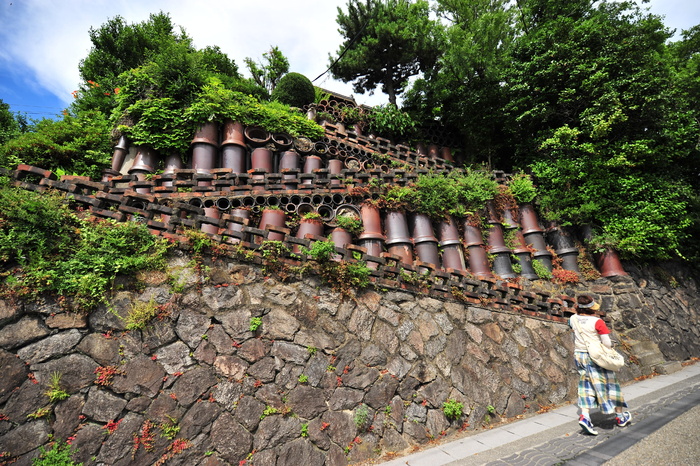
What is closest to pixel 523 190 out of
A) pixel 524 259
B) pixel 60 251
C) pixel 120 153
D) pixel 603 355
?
pixel 524 259

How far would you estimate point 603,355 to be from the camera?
11.7 ft

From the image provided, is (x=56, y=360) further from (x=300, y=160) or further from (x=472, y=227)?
(x=472, y=227)

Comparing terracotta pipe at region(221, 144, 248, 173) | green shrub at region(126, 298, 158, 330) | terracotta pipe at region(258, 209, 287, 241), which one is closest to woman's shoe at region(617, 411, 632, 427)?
green shrub at region(126, 298, 158, 330)

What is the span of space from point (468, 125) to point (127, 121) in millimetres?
12524

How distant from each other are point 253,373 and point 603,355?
425 cm

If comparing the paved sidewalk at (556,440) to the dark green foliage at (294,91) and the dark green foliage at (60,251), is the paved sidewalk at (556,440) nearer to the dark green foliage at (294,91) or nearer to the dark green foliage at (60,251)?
the dark green foliage at (60,251)

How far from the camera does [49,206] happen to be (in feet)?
10.9

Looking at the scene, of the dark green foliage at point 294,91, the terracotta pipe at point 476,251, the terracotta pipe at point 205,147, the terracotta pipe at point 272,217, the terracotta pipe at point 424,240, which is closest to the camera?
the terracotta pipe at point 272,217

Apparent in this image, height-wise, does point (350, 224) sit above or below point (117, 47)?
below

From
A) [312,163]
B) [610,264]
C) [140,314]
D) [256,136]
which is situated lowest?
[140,314]

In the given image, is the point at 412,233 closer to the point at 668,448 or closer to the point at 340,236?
the point at 340,236

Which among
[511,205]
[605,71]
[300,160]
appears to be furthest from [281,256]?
[605,71]

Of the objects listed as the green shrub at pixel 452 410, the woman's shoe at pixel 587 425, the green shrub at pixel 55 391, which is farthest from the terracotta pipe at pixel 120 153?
the woman's shoe at pixel 587 425

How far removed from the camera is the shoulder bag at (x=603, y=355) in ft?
11.6
